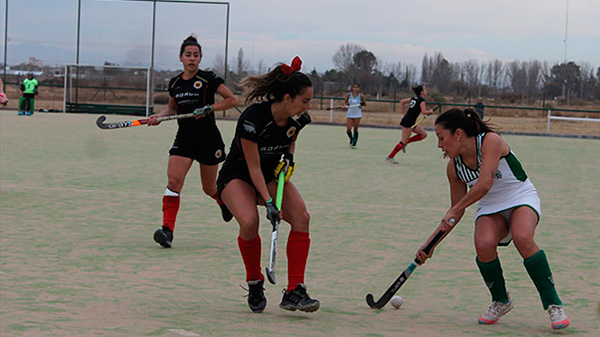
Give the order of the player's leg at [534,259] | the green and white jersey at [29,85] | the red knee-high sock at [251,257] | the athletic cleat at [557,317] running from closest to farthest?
the athletic cleat at [557,317]
the player's leg at [534,259]
the red knee-high sock at [251,257]
the green and white jersey at [29,85]

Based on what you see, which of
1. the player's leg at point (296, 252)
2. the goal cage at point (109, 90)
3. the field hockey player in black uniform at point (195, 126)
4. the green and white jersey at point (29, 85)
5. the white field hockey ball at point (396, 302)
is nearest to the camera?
the player's leg at point (296, 252)

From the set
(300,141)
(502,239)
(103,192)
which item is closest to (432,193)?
(103,192)

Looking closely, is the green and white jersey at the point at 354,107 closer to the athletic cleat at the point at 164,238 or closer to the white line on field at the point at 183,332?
the athletic cleat at the point at 164,238

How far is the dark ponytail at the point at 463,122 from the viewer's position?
16.3 feet

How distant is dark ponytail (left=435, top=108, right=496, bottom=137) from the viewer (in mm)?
4965

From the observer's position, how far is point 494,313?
Answer: 4984 millimetres

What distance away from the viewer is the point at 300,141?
73.4 feet

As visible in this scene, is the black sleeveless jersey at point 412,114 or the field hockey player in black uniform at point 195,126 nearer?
the field hockey player in black uniform at point 195,126

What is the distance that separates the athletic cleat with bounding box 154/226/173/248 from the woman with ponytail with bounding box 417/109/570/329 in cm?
274

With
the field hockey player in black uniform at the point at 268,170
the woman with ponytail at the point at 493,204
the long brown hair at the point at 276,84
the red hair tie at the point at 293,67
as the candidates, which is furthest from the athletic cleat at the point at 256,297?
the red hair tie at the point at 293,67

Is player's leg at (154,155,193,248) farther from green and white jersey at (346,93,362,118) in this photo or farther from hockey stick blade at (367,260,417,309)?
green and white jersey at (346,93,362,118)

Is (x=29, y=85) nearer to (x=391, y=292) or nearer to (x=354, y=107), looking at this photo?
(x=354, y=107)

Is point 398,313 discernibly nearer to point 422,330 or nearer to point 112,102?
point 422,330

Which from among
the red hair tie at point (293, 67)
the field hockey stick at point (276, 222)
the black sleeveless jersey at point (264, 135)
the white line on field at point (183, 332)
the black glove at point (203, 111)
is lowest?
the white line on field at point (183, 332)
